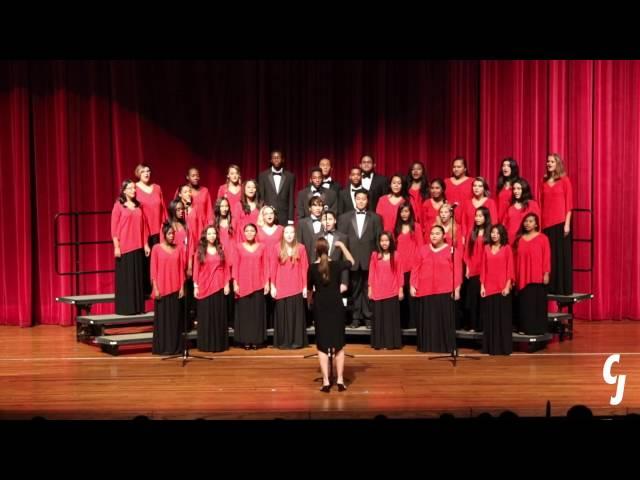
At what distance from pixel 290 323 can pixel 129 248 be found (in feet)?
6.00

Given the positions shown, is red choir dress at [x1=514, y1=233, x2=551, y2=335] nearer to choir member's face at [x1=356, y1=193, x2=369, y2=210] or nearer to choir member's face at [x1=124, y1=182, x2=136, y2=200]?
choir member's face at [x1=356, y1=193, x2=369, y2=210]

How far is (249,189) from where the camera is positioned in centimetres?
1053

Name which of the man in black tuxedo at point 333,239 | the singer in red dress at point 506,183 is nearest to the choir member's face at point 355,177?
the man in black tuxedo at point 333,239

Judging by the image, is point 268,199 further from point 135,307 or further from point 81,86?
point 81,86

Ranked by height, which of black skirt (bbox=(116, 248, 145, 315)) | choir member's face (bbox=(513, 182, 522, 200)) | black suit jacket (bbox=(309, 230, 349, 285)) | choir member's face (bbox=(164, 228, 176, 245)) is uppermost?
choir member's face (bbox=(513, 182, 522, 200))

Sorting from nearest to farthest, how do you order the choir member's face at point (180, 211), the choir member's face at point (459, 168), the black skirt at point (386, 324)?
the choir member's face at point (180, 211)
the black skirt at point (386, 324)
the choir member's face at point (459, 168)

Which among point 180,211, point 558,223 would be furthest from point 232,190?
point 558,223

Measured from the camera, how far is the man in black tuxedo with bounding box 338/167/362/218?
35.2ft

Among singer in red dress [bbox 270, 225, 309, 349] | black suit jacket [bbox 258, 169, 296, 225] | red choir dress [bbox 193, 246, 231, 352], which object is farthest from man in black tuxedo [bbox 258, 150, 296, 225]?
red choir dress [bbox 193, 246, 231, 352]

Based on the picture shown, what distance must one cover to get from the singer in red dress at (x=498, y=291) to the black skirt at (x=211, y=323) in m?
2.58

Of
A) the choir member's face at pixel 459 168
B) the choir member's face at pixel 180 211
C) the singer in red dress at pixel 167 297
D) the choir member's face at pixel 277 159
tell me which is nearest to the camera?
the singer in red dress at pixel 167 297

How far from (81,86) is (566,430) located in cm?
890

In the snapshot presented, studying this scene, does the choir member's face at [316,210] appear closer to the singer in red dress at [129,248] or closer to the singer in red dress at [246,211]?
the singer in red dress at [246,211]

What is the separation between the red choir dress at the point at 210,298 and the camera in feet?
33.3
